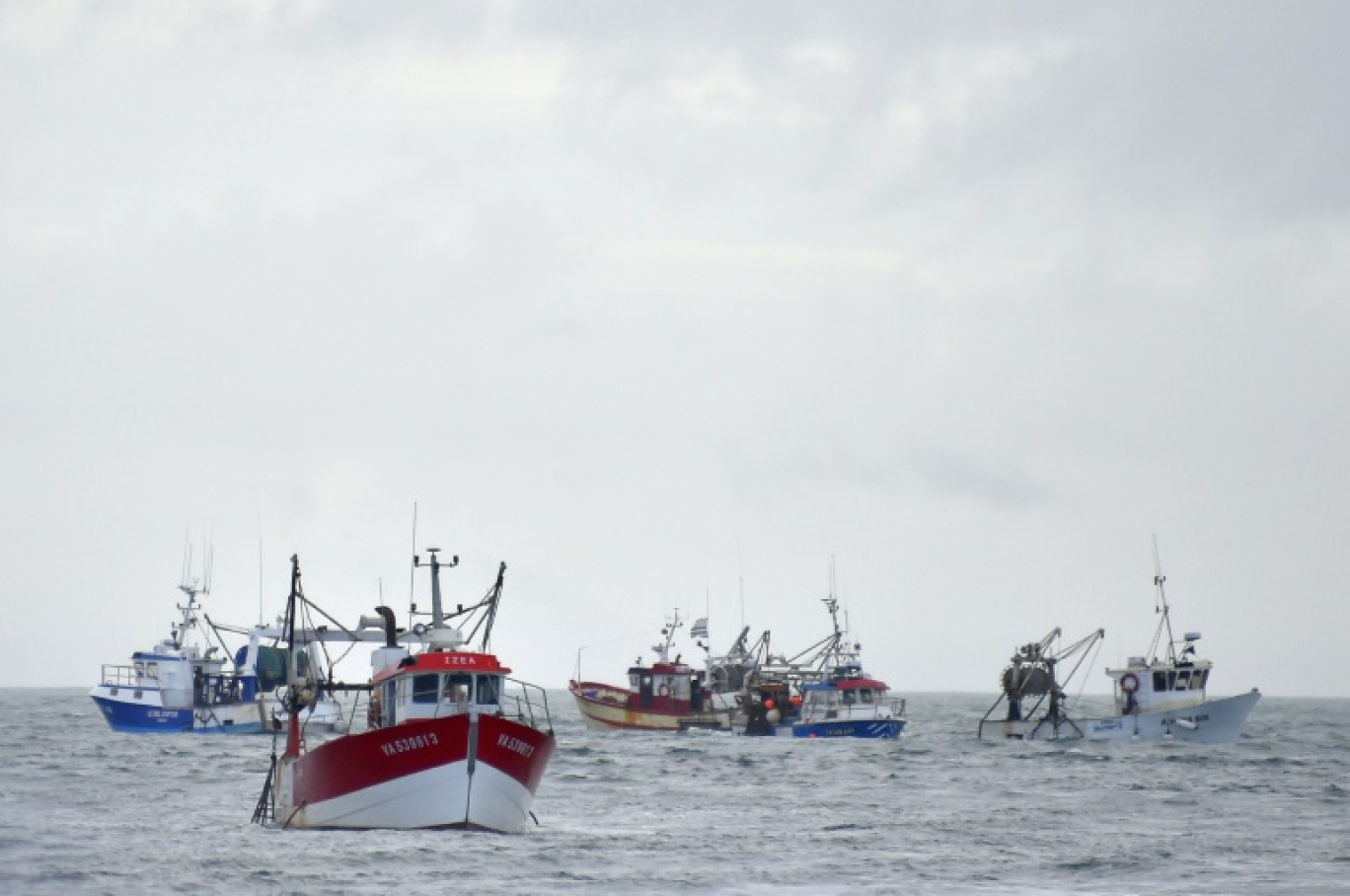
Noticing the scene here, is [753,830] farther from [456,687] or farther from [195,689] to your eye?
[195,689]

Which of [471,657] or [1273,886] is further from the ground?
[471,657]

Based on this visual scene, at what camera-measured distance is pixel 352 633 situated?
62219mm

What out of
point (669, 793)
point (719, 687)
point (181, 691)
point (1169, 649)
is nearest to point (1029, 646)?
point (1169, 649)

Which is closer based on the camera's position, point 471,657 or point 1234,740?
point 471,657

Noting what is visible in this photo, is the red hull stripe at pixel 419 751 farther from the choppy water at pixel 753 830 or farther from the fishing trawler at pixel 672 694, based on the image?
the fishing trawler at pixel 672 694

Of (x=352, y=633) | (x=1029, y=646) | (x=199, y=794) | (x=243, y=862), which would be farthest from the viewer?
(x=1029, y=646)

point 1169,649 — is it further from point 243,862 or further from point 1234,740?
point 243,862

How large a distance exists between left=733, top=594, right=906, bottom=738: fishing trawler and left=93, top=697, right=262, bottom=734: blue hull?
34228 millimetres

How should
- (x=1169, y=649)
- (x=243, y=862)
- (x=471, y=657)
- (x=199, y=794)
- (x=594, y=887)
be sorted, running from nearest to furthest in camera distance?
1. (x=594, y=887)
2. (x=243, y=862)
3. (x=471, y=657)
4. (x=199, y=794)
5. (x=1169, y=649)

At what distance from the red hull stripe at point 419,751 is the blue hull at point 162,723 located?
70.3 metres

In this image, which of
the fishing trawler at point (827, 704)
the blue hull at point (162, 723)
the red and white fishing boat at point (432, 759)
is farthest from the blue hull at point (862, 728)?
the red and white fishing boat at point (432, 759)

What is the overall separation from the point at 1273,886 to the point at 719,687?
314 feet

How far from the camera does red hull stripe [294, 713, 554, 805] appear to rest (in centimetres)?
4503

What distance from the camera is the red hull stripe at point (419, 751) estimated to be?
148 ft
